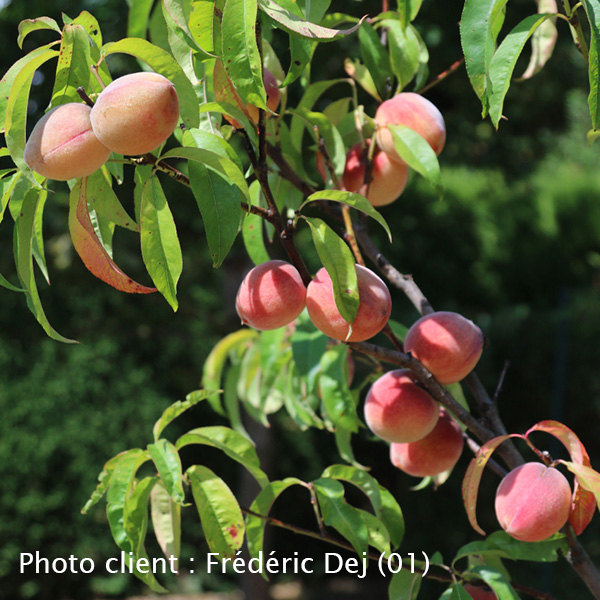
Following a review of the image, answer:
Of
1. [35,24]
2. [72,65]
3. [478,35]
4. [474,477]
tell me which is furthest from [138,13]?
[474,477]

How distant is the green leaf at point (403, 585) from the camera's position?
83cm

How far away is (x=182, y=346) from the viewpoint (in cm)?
376

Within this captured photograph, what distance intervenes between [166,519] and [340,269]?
46 centimetres

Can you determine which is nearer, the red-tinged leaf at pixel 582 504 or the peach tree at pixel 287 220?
the peach tree at pixel 287 220

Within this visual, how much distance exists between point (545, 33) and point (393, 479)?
337cm

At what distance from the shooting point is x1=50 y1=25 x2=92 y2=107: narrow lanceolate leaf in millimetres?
587

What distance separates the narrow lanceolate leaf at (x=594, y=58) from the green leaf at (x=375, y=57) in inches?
17.5

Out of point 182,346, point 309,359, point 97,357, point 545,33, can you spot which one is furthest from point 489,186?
point 309,359

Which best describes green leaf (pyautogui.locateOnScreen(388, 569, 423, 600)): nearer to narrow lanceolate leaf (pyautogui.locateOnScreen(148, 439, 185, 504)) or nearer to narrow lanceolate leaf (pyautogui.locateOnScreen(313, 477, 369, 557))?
narrow lanceolate leaf (pyautogui.locateOnScreen(313, 477, 369, 557))

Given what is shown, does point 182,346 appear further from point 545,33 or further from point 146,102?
point 146,102

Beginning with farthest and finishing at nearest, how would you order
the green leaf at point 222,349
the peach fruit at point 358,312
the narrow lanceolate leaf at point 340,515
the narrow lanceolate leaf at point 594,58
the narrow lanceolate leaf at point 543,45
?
the green leaf at point 222,349
the narrow lanceolate leaf at point 543,45
the narrow lanceolate leaf at point 340,515
the peach fruit at point 358,312
the narrow lanceolate leaf at point 594,58

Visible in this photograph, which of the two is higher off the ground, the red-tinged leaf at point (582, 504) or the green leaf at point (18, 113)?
the green leaf at point (18, 113)

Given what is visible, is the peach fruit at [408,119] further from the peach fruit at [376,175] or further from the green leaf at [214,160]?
the green leaf at [214,160]

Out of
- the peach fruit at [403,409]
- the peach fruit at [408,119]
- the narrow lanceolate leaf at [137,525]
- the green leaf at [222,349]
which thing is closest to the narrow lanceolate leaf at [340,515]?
the peach fruit at [403,409]
